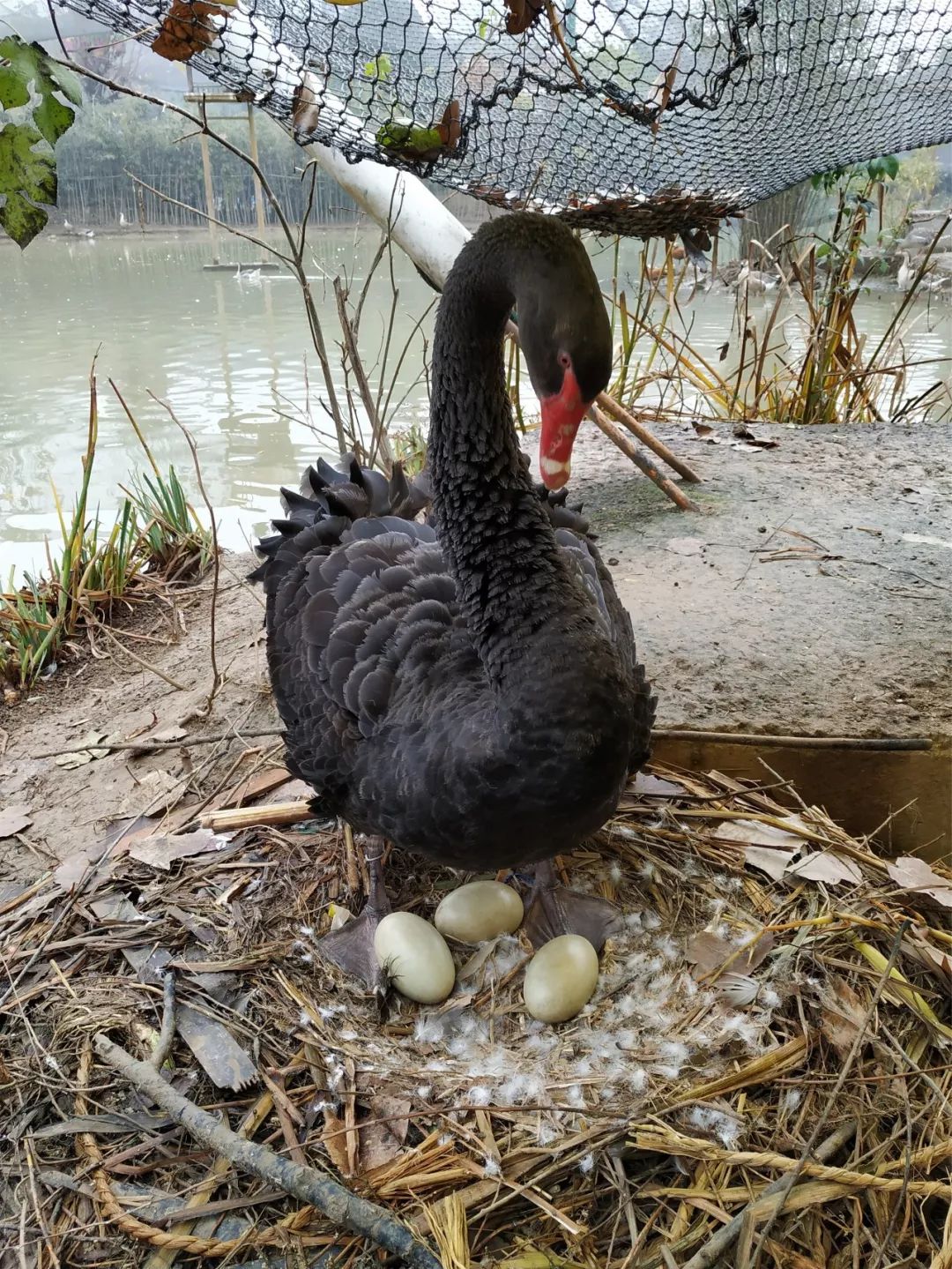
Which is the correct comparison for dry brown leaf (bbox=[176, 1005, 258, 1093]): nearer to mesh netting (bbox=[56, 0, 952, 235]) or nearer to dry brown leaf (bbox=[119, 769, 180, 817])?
dry brown leaf (bbox=[119, 769, 180, 817])

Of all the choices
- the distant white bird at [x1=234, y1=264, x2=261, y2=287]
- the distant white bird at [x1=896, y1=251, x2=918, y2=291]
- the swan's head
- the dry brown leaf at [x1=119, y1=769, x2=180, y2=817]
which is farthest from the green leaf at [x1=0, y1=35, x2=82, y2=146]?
the distant white bird at [x1=234, y1=264, x2=261, y2=287]

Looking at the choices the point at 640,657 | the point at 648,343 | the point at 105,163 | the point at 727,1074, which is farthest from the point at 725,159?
the point at 105,163

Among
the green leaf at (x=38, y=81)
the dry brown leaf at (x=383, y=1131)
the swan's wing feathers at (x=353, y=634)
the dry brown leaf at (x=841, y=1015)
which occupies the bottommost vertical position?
the dry brown leaf at (x=383, y=1131)

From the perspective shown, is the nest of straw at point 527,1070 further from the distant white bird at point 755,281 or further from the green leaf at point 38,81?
the distant white bird at point 755,281

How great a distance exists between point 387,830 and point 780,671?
1.00 meters

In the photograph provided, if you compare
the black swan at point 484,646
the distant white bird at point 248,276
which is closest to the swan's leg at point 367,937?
the black swan at point 484,646

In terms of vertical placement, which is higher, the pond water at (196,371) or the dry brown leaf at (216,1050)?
the pond water at (196,371)

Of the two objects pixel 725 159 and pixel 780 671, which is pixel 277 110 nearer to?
pixel 725 159

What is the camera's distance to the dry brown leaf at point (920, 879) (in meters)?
1.47

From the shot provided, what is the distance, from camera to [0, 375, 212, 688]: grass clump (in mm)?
2973

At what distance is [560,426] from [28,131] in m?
0.68

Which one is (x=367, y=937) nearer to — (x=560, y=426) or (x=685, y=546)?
(x=560, y=426)

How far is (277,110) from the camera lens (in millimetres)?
1794

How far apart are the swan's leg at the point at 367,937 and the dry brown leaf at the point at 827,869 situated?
745mm
